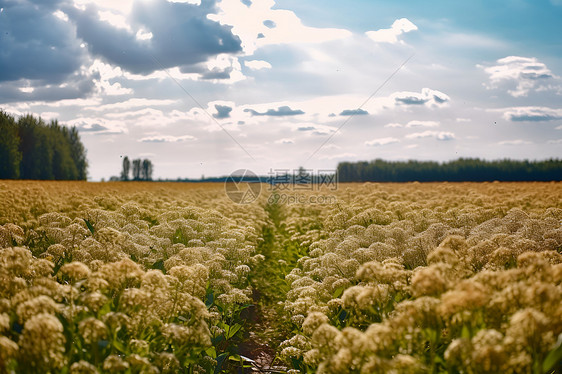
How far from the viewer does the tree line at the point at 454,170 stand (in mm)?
86438

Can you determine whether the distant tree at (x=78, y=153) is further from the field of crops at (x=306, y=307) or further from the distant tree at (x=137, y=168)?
the field of crops at (x=306, y=307)

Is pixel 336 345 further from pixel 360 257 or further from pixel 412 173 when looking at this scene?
pixel 412 173

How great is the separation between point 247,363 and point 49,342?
526 cm

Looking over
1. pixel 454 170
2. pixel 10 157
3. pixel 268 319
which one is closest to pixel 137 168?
pixel 10 157

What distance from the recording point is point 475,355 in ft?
11.1

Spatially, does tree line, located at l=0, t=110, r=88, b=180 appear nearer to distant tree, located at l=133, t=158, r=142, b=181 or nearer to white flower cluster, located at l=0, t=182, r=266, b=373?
distant tree, located at l=133, t=158, r=142, b=181

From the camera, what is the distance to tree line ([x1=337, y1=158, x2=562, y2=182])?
284 feet

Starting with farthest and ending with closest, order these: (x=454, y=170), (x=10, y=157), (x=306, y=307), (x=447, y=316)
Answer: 1. (x=454, y=170)
2. (x=10, y=157)
3. (x=306, y=307)
4. (x=447, y=316)

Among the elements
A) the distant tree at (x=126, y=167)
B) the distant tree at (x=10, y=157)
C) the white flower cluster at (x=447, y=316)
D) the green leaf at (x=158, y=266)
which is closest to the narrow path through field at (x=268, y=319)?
the white flower cluster at (x=447, y=316)

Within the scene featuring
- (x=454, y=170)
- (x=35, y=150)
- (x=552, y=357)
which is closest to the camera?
(x=552, y=357)

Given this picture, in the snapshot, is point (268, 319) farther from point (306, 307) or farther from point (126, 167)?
point (126, 167)

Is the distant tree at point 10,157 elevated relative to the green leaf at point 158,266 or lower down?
elevated

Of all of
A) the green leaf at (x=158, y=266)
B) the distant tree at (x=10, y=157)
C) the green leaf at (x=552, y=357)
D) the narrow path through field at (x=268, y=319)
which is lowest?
the narrow path through field at (x=268, y=319)

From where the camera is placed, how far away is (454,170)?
4006 inches
